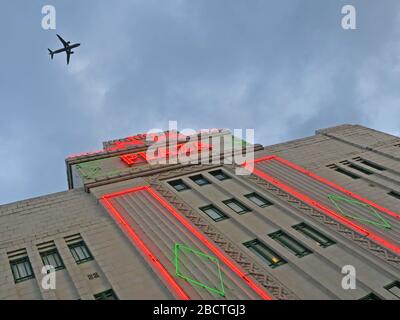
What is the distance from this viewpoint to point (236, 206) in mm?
38125

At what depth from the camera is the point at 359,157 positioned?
49250 mm

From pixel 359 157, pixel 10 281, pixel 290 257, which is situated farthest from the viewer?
pixel 359 157

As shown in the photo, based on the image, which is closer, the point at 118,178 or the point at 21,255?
the point at 21,255

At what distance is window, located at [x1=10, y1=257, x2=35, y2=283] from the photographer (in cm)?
2875

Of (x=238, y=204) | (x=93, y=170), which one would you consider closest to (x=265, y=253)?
(x=238, y=204)

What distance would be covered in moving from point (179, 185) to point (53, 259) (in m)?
15.4

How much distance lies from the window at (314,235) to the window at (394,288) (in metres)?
5.39

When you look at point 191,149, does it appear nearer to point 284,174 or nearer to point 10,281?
point 284,174

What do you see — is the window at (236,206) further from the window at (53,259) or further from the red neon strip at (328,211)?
the window at (53,259)

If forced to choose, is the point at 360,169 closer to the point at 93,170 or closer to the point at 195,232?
the point at 195,232

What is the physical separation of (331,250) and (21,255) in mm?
22345

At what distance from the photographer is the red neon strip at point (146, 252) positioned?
85.4 ft
